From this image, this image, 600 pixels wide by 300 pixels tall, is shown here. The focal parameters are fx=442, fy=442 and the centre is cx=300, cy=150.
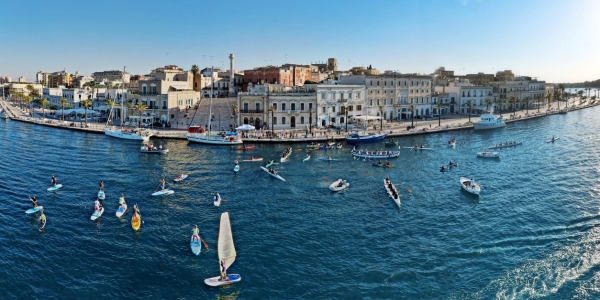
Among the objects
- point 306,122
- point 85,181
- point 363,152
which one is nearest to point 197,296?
point 85,181

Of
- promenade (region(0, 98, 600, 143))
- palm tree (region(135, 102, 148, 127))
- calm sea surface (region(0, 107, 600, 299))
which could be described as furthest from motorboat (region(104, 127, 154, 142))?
calm sea surface (region(0, 107, 600, 299))

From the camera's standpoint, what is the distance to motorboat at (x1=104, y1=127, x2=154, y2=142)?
81775 millimetres

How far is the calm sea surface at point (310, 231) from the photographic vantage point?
27.4 meters

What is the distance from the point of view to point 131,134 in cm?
8338

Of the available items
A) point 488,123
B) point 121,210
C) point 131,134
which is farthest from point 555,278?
point 488,123

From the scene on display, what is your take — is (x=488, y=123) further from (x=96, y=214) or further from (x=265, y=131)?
(x=96, y=214)

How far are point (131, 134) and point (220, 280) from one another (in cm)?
6317

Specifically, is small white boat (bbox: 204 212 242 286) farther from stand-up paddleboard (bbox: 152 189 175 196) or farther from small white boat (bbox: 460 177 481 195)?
small white boat (bbox: 460 177 481 195)

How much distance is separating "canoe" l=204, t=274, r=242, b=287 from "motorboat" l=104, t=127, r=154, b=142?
58558 millimetres

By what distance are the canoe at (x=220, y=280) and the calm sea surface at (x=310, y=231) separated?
1.43 feet

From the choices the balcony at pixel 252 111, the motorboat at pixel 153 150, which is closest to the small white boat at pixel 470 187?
the motorboat at pixel 153 150

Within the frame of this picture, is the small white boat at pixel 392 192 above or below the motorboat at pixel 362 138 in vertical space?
below

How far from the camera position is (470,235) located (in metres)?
35.6

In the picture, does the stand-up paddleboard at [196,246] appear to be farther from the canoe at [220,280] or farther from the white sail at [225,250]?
the canoe at [220,280]
